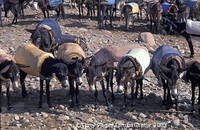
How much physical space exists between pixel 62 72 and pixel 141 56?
2369mm

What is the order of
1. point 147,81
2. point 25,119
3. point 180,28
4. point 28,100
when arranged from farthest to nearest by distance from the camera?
point 180,28, point 147,81, point 28,100, point 25,119

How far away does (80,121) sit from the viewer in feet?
42.3

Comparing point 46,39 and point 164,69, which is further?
point 46,39

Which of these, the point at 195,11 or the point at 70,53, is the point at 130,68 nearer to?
the point at 70,53

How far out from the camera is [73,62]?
1347 cm

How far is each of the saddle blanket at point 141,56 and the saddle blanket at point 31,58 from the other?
2.35 meters

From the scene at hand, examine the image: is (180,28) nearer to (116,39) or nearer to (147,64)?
(116,39)

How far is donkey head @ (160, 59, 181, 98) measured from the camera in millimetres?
13398

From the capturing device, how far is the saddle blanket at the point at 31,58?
533 inches

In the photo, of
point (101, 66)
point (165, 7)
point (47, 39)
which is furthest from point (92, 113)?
point (165, 7)

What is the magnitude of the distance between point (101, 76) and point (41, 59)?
5.99 feet

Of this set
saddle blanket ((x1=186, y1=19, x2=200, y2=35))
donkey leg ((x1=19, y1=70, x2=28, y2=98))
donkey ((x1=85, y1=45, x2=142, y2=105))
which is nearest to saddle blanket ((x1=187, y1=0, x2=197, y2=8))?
saddle blanket ((x1=186, y1=19, x2=200, y2=35))

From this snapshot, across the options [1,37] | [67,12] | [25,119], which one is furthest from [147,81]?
[67,12]

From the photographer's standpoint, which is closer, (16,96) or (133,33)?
(16,96)
